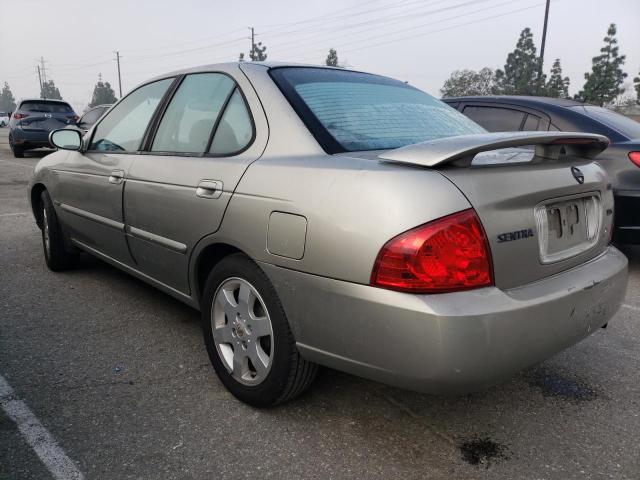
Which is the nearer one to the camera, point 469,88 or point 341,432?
point 341,432

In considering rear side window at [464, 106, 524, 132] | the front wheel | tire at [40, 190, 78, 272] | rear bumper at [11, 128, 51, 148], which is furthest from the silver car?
the front wheel

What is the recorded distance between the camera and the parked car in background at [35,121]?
48.2 feet

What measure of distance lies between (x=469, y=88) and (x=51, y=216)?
262ft

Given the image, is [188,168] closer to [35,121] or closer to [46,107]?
[35,121]

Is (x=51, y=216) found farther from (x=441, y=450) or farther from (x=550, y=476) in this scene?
(x=550, y=476)

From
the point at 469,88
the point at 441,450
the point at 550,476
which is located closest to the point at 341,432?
the point at 441,450

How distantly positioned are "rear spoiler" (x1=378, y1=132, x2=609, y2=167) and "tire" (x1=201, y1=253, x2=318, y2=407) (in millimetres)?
745

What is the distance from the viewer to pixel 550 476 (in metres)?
1.89

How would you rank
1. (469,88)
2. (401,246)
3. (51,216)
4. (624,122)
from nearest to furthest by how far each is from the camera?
(401,246) → (51,216) → (624,122) → (469,88)

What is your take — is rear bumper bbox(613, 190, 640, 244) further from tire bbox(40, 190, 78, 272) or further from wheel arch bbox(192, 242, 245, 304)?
tire bbox(40, 190, 78, 272)

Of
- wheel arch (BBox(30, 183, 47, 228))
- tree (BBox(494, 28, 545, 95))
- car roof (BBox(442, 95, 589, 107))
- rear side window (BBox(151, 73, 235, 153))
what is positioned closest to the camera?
rear side window (BBox(151, 73, 235, 153))

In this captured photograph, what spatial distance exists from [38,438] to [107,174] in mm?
1689

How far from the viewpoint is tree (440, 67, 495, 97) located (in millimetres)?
76625

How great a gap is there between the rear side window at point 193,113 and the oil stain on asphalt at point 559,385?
6.67 ft
